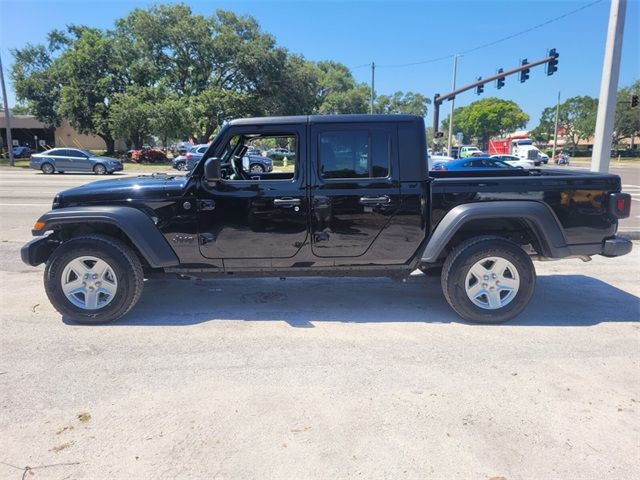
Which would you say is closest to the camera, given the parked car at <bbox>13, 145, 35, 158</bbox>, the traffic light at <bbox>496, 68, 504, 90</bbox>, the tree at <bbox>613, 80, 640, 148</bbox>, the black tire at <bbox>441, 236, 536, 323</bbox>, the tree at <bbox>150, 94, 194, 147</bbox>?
the black tire at <bbox>441, 236, 536, 323</bbox>

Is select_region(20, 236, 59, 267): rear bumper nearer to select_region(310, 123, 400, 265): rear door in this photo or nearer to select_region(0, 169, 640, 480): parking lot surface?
select_region(0, 169, 640, 480): parking lot surface

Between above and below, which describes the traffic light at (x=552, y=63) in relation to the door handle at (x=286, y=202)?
above

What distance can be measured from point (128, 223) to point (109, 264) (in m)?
0.43

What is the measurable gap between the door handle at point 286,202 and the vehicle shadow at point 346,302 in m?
1.12

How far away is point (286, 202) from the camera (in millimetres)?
4266

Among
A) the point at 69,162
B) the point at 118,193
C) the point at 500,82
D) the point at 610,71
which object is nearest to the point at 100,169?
the point at 69,162

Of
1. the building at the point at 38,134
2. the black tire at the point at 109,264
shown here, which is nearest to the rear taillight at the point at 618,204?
the black tire at the point at 109,264

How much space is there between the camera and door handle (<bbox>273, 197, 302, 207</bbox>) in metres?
4.27

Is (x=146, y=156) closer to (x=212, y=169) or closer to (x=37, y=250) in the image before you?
(x=37, y=250)

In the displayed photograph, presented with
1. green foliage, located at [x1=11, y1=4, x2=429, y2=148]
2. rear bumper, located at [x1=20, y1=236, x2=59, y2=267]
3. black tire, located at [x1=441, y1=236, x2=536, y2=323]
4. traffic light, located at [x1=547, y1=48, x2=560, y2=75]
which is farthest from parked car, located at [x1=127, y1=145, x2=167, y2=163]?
black tire, located at [x1=441, y1=236, x2=536, y2=323]

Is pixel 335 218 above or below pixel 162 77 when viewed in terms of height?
below

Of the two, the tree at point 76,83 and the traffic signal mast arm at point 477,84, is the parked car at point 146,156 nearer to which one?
the tree at point 76,83

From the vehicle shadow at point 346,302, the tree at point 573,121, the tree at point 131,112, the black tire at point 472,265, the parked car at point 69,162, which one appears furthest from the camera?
the tree at point 573,121

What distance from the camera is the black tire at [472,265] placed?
4285 millimetres
